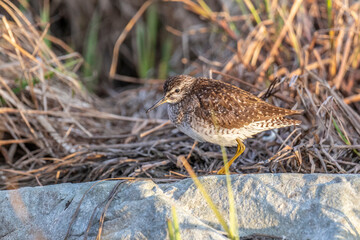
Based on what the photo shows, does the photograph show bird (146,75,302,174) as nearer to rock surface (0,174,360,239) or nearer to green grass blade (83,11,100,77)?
rock surface (0,174,360,239)

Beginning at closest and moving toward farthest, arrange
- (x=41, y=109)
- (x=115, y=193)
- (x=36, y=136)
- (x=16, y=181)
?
(x=115, y=193) < (x=16, y=181) < (x=36, y=136) < (x=41, y=109)

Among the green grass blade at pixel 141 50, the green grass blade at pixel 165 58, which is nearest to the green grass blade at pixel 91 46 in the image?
the green grass blade at pixel 141 50

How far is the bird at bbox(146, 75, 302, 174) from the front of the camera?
3.88 m

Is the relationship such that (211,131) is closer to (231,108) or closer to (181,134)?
(231,108)

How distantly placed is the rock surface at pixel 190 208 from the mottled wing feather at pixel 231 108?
0.78 meters

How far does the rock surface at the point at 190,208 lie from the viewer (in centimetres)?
282

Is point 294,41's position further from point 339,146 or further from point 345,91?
point 339,146

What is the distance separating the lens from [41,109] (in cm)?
530

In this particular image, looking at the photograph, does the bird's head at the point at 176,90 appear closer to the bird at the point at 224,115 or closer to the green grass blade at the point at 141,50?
the bird at the point at 224,115

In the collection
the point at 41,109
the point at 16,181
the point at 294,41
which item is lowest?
the point at 16,181

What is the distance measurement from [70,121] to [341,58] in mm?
3493

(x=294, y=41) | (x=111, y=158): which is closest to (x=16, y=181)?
(x=111, y=158)

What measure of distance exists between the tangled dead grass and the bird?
286 mm

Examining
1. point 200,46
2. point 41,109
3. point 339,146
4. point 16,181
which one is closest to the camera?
point 339,146
